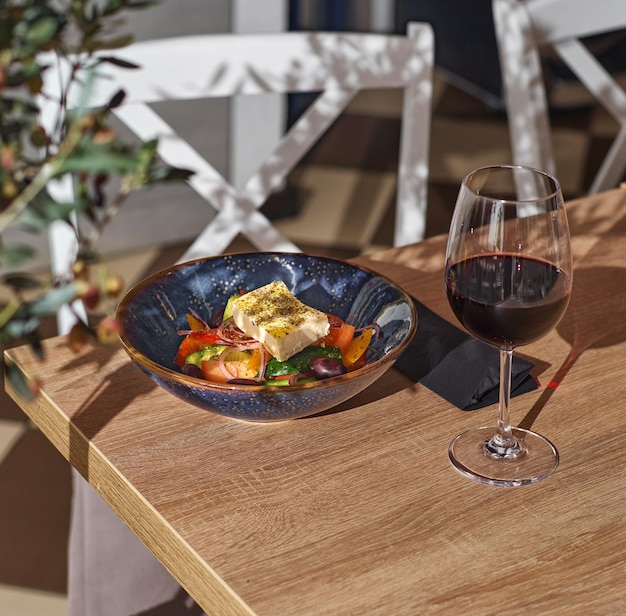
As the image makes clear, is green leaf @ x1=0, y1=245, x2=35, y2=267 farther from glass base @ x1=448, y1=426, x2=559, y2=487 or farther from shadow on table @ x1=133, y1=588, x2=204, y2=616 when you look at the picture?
shadow on table @ x1=133, y1=588, x2=204, y2=616

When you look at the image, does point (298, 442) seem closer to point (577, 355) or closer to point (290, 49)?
point (577, 355)

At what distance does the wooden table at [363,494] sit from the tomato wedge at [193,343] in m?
0.04

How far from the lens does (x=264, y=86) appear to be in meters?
1.48

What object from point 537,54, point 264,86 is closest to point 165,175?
point 264,86

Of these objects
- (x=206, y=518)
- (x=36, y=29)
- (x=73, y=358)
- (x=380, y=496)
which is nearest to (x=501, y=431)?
(x=380, y=496)

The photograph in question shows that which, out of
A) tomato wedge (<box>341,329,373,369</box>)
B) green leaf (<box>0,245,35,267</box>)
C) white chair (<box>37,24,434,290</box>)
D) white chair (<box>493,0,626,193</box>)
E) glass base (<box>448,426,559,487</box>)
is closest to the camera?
green leaf (<box>0,245,35,267</box>)

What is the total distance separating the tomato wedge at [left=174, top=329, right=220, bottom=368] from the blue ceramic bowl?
1cm

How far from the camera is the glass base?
814mm

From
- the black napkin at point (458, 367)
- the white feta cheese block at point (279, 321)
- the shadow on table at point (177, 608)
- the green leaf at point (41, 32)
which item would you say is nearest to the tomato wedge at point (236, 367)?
the white feta cheese block at point (279, 321)

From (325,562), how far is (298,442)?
0.52 feet

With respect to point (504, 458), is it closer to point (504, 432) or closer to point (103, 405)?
point (504, 432)

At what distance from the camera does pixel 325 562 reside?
0.72 meters

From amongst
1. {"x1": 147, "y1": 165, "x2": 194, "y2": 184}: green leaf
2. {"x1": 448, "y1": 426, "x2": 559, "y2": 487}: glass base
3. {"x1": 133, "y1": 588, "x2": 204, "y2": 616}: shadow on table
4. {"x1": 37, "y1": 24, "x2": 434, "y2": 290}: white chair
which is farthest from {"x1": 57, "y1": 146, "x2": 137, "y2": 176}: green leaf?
{"x1": 37, "y1": 24, "x2": 434, "y2": 290}: white chair

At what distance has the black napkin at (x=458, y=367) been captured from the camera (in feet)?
3.05
